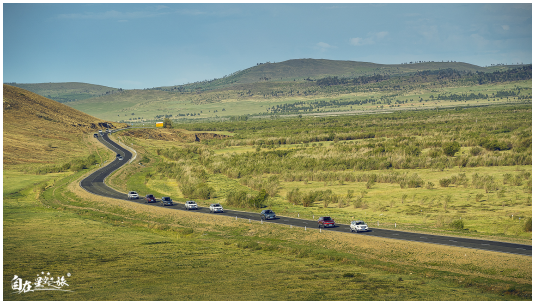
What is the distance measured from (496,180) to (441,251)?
34873mm

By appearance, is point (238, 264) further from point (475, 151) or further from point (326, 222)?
point (475, 151)

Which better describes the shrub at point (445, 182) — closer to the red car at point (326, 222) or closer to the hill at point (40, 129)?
the red car at point (326, 222)

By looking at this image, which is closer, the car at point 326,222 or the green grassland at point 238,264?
the green grassland at point 238,264

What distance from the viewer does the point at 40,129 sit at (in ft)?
468

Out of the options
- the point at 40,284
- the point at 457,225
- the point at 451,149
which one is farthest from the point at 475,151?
the point at 40,284

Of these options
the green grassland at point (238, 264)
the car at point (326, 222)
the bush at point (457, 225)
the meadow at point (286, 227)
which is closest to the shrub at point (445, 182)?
the meadow at point (286, 227)

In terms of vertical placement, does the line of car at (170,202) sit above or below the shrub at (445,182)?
below

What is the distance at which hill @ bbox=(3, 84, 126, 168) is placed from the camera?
116 metres

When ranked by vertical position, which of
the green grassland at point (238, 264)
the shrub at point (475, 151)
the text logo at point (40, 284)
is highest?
the shrub at point (475, 151)

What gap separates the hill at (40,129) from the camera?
115500 millimetres

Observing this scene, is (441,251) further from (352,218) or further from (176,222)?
(176,222)

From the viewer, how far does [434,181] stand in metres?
70.1

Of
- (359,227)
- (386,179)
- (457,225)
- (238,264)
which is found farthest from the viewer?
(386,179)

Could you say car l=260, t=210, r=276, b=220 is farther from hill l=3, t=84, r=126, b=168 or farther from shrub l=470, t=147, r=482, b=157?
hill l=3, t=84, r=126, b=168
